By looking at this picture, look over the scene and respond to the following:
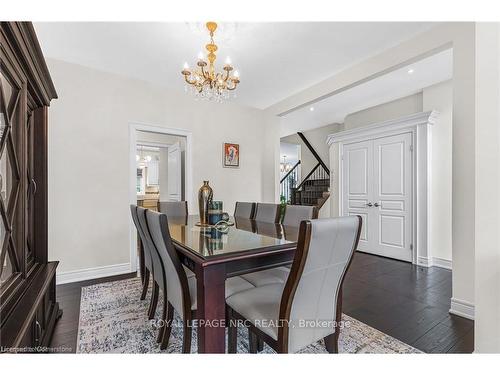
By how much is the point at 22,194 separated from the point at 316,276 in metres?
1.73

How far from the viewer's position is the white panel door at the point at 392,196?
3.74 metres

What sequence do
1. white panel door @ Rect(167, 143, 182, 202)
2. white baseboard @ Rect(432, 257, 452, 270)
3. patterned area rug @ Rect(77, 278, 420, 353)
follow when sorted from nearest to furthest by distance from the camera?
patterned area rug @ Rect(77, 278, 420, 353) → white baseboard @ Rect(432, 257, 452, 270) → white panel door @ Rect(167, 143, 182, 202)

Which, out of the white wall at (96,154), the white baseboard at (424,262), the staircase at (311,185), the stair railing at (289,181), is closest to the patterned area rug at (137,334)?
the white wall at (96,154)

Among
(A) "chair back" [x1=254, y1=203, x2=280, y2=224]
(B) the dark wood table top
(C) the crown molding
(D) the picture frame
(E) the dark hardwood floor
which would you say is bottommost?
(E) the dark hardwood floor

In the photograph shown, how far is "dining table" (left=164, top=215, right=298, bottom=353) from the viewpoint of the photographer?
1.23 meters

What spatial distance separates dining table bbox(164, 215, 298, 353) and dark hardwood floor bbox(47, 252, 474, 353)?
43.1 inches

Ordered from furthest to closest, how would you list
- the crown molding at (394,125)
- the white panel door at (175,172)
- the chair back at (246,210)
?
1. the white panel door at (175,172)
2. the crown molding at (394,125)
3. the chair back at (246,210)

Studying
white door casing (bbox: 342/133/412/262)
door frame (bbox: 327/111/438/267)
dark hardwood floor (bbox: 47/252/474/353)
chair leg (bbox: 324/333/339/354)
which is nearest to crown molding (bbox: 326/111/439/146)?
door frame (bbox: 327/111/438/267)

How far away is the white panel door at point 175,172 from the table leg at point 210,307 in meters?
3.23

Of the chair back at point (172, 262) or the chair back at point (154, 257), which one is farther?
the chair back at point (154, 257)

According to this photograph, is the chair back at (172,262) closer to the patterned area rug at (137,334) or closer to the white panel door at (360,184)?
the patterned area rug at (137,334)

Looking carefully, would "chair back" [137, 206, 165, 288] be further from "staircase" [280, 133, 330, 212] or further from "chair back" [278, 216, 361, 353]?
"staircase" [280, 133, 330, 212]

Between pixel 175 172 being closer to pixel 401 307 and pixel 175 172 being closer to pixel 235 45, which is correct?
pixel 235 45

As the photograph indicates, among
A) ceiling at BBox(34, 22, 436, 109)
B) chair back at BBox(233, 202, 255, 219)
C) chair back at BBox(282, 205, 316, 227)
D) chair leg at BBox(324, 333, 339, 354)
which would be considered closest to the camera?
chair leg at BBox(324, 333, 339, 354)
